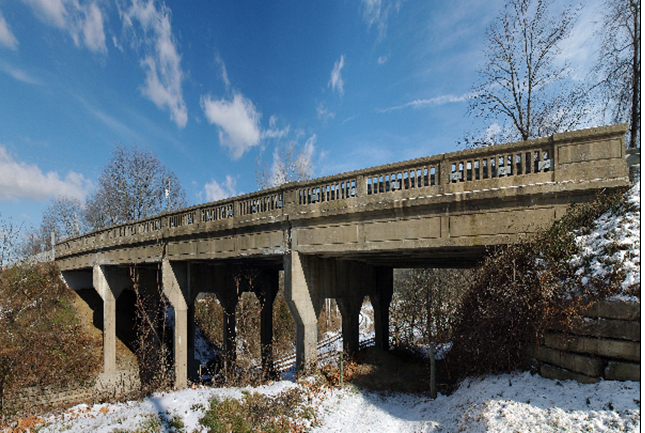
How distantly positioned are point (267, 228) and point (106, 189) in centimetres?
2862

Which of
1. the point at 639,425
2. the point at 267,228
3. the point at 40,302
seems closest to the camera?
the point at 639,425

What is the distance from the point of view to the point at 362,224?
880cm

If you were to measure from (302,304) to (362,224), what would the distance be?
334 cm

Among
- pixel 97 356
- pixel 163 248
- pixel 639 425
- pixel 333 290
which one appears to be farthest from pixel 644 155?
A: pixel 97 356

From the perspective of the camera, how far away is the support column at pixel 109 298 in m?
19.0

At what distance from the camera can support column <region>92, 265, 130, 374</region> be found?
1900 cm

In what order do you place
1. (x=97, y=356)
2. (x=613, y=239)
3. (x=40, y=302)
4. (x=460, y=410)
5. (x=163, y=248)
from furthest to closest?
(x=40, y=302), (x=97, y=356), (x=163, y=248), (x=460, y=410), (x=613, y=239)

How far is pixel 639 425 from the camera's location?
4391mm

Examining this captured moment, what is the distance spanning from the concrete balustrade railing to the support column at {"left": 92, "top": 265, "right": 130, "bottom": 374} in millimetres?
11688

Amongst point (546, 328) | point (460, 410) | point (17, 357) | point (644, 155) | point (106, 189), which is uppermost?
point (106, 189)

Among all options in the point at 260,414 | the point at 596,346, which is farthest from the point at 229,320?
the point at 596,346

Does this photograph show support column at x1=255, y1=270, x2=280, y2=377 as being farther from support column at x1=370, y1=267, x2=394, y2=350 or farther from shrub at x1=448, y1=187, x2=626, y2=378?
shrub at x1=448, y1=187, x2=626, y2=378

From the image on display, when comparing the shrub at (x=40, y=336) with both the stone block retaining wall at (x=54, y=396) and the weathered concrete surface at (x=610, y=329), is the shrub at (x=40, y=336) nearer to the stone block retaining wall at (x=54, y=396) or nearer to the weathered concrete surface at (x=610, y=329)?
the stone block retaining wall at (x=54, y=396)

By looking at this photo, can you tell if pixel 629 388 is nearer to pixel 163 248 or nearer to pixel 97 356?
pixel 163 248
